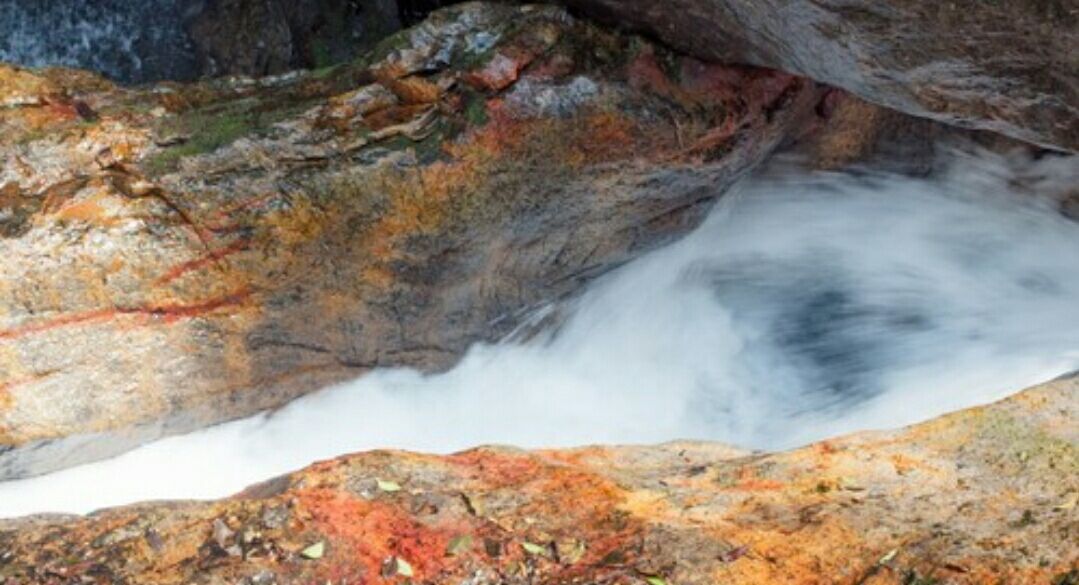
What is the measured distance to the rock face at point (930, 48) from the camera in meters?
3.87

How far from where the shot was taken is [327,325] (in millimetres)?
5270

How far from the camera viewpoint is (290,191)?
487cm

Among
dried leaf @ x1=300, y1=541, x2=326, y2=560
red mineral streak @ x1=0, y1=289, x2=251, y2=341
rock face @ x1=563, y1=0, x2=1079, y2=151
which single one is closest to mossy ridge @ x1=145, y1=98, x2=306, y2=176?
red mineral streak @ x1=0, y1=289, x2=251, y2=341

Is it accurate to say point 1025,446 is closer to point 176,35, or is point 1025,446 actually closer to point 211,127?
point 211,127

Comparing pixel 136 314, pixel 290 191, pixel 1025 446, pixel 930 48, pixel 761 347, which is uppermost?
Answer: pixel 930 48

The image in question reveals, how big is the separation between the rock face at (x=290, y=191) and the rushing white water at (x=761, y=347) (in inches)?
11.4

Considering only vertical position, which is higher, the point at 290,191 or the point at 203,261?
the point at 290,191

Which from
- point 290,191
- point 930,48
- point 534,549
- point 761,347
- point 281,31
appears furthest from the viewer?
point 281,31

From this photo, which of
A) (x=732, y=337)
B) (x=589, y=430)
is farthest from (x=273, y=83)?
(x=732, y=337)

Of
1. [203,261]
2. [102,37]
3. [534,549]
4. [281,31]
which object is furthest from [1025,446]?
[102,37]

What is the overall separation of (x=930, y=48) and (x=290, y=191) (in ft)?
7.93

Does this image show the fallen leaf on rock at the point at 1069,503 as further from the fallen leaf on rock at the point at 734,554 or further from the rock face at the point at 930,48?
the rock face at the point at 930,48

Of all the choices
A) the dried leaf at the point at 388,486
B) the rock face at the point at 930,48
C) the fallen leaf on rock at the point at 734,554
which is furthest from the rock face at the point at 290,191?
the fallen leaf on rock at the point at 734,554

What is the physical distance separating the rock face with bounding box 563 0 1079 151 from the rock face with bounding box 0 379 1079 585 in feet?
3.39
